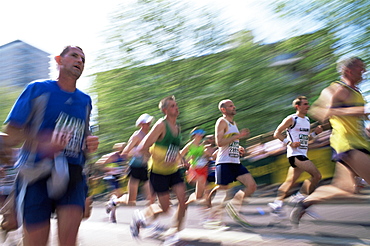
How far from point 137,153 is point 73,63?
2675 millimetres

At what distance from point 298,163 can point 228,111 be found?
1.32 meters

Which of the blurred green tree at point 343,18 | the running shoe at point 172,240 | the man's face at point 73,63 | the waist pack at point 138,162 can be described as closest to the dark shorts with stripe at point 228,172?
the running shoe at point 172,240

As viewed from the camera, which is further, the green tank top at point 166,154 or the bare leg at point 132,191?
the bare leg at point 132,191

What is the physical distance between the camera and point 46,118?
3.00m

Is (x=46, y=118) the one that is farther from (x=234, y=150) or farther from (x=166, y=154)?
(x=234, y=150)

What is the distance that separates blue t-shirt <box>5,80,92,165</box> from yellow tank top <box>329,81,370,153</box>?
2822 millimetres

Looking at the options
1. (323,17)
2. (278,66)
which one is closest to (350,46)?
(323,17)

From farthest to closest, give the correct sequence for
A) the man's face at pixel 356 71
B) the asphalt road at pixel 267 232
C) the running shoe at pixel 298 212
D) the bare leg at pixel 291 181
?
the bare leg at pixel 291 181 → the running shoe at pixel 298 212 → the asphalt road at pixel 267 232 → the man's face at pixel 356 71

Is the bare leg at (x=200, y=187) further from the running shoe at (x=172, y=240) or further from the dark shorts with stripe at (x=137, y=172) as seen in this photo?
the running shoe at (x=172, y=240)

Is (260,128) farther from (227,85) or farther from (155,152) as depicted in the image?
(155,152)

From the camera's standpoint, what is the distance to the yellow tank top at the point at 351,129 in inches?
180

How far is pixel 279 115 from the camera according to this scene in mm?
19359

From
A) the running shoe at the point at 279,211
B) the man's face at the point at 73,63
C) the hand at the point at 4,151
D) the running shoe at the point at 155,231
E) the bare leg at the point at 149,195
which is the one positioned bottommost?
the running shoe at the point at 279,211

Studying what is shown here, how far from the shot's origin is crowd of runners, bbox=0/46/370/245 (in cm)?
290
